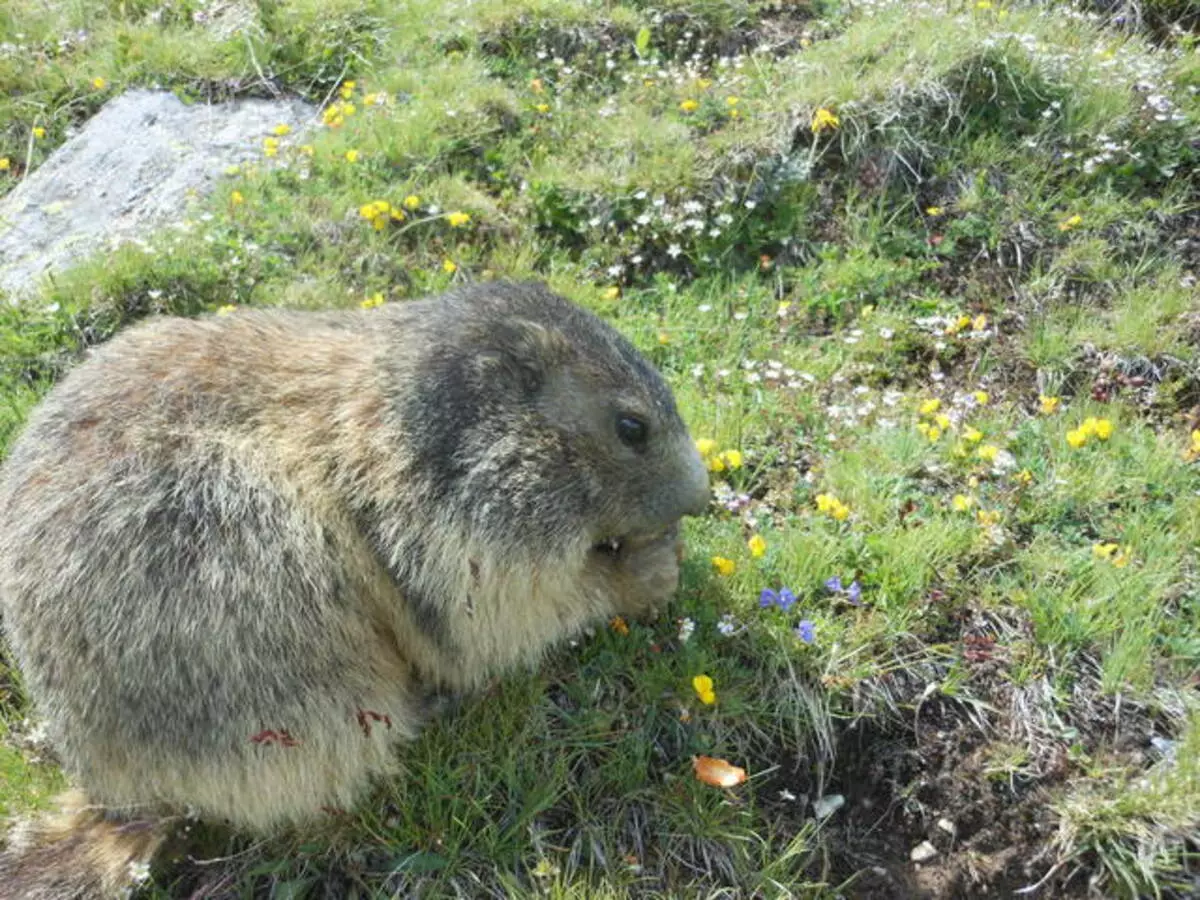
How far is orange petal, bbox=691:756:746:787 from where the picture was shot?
3498 mm

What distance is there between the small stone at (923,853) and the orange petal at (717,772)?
2.13 ft

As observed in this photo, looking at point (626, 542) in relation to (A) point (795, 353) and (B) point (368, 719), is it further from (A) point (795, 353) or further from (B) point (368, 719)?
(A) point (795, 353)

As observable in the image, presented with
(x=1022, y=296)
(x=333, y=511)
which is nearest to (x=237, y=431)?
(x=333, y=511)

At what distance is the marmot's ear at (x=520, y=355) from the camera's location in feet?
11.6

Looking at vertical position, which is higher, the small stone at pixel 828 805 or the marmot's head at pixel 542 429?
the marmot's head at pixel 542 429

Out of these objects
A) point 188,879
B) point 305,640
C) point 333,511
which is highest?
point 333,511

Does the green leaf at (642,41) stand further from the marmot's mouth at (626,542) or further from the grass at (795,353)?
the marmot's mouth at (626,542)

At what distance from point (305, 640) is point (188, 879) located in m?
0.95

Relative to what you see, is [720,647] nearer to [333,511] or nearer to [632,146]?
[333,511]

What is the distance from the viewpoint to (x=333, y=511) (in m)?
3.40

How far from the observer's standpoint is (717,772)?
354cm

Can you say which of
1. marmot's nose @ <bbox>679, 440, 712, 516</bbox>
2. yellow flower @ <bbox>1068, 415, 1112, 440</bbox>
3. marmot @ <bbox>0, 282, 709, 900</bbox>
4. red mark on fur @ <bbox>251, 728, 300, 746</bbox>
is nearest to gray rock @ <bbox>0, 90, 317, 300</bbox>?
marmot @ <bbox>0, 282, 709, 900</bbox>

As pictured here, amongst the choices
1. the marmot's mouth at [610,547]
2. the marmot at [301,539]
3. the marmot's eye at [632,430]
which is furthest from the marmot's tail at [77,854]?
the marmot's eye at [632,430]

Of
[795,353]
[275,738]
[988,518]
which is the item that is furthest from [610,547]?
[795,353]
